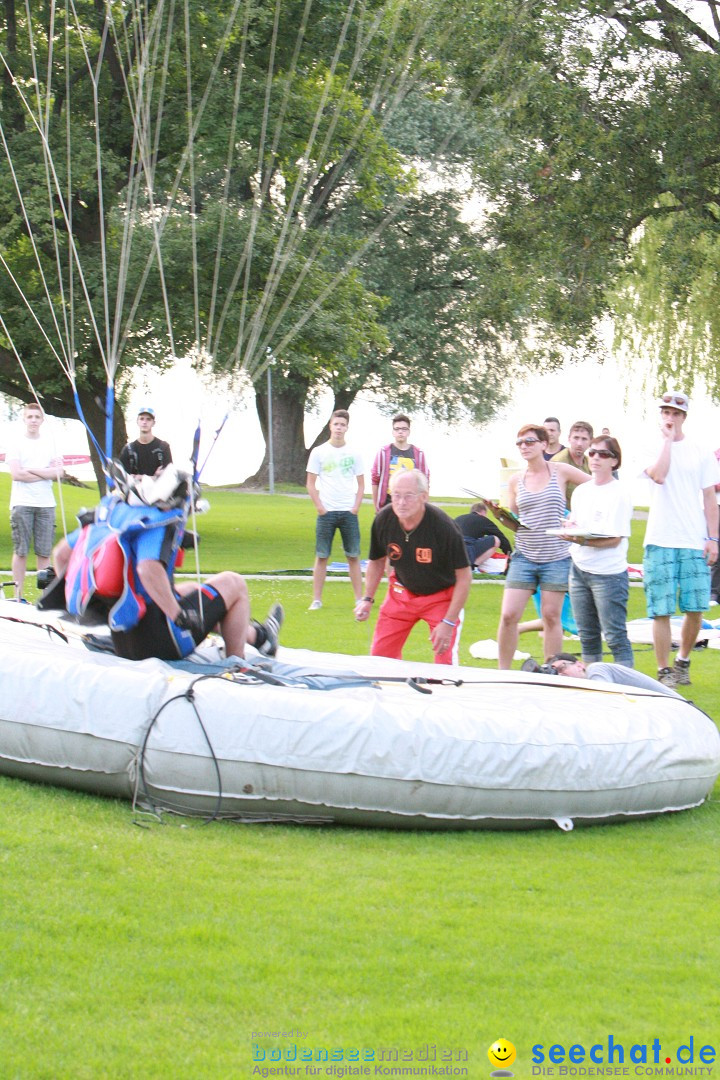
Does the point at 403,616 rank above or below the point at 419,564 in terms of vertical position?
below

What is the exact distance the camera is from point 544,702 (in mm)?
5699

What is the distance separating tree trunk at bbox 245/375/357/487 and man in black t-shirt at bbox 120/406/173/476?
76.8 feet

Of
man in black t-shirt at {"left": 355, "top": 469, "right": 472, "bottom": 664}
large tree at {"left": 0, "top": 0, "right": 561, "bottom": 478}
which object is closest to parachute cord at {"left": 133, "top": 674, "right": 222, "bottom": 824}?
man in black t-shirt at {"left": 355, "top": 469, "right": 472, "bottom": 664}

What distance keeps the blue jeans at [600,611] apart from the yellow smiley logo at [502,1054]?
4.74m

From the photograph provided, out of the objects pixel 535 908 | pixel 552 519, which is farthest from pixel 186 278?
pixel 535 908

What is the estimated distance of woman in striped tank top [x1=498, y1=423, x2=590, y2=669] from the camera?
807cm

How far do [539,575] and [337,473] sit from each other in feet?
15.0

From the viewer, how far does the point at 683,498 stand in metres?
8.38

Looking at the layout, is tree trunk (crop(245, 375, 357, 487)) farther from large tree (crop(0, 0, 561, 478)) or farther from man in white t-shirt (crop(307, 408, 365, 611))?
man in white t-shirt (crop(307, 408, 365, 611))

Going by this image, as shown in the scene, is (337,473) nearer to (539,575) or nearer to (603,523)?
(539,575)

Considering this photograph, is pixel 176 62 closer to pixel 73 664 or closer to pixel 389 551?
pixel 389 551

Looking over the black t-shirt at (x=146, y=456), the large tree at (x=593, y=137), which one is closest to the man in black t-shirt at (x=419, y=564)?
the black t-shirt at (x=146, y=456)

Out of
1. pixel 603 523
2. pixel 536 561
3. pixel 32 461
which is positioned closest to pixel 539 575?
pixel 536 561

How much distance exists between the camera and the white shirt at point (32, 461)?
1156cm
